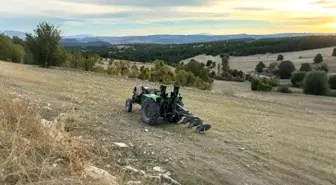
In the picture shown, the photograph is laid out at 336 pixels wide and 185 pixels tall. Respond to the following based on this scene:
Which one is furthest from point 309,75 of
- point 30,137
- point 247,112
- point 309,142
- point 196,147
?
point 30,137

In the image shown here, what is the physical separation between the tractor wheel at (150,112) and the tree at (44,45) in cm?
2302

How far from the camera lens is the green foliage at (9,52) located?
4034 centimetres

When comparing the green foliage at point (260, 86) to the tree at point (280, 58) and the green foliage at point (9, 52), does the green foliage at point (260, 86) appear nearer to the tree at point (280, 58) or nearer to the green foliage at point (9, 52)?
the green foliage at point (9, 52)

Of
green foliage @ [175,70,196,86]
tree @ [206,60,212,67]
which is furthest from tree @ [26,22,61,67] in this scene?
tree @ [206,60,212,67]

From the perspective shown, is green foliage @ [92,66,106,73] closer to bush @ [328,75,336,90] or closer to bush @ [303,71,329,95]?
bush @ [303,71,329,95]

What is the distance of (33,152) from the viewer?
511cm

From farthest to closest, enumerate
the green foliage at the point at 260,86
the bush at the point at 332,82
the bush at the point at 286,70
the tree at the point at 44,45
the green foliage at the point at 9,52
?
1. the bush at the point at 286,70
2. the bush at the point at 332,82
3. the green foliage at the point at 260,86
4. the green foliage at the point at 9,52
5. the tree at the point at 44,45

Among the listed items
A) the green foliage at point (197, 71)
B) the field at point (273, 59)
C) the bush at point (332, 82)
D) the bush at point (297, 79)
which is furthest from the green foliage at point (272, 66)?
the green foliage at point (197, 71)

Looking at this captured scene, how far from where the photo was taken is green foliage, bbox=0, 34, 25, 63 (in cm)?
4034

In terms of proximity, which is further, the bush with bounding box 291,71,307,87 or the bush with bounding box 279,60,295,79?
the bush with bounding box 279,60,295,79

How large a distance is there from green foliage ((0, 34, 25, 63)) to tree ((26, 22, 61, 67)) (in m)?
8.74

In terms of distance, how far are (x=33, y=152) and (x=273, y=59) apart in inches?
4111

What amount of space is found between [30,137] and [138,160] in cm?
214

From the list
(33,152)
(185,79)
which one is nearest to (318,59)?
(185,79)
